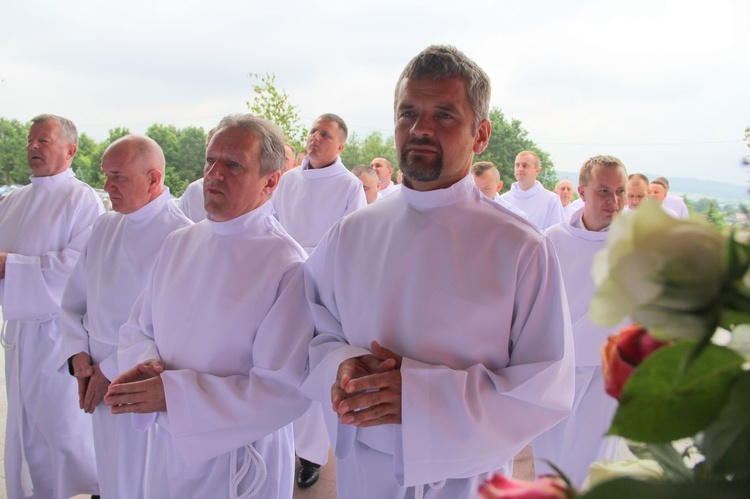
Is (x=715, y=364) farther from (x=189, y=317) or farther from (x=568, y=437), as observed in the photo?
(x=568, y=437)

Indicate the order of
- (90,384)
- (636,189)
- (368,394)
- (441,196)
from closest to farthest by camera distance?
(368,394) → (441,196) → (90,384) → (636,189)

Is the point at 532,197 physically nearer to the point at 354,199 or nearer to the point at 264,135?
the point at 354,199

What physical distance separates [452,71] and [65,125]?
2.85m

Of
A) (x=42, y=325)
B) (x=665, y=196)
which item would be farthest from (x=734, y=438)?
(x=665, y=196)

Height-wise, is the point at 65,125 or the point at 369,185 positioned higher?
the point at 65,125

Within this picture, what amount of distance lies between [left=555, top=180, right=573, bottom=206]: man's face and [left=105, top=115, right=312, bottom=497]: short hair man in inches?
261

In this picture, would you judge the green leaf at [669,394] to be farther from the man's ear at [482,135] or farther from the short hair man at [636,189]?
the short hair man at [636,189]

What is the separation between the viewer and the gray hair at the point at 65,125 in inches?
146

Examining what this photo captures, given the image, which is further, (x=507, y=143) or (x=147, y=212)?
(x=507, y=143)

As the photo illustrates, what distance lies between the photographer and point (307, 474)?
380 centimetres

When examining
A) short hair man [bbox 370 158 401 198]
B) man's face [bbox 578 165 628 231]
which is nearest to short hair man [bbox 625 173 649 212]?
man's face [bbox 578 165 628 231]

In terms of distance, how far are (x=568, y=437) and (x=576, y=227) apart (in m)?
1.09

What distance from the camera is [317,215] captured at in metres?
5.22

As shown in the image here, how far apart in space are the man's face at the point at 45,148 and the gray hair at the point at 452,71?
2.66 metres
